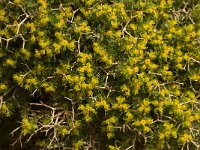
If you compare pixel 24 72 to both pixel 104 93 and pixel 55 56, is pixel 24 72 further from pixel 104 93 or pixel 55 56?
pixel 104 93

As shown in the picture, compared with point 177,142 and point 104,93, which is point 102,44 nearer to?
point 104,93

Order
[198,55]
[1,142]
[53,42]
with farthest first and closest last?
[1,142] < [198,55] < [53,42]

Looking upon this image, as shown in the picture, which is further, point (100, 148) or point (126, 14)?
point (100, 148)

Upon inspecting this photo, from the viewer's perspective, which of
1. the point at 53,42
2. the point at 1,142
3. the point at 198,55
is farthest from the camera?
the point at 1,142

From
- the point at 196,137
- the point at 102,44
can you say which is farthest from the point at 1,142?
the point at 196,137

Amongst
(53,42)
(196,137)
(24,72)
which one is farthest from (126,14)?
(196,137)

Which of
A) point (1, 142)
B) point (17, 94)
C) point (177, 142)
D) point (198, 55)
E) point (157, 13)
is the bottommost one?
point (1, 142)

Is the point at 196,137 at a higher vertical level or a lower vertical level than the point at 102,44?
lower
